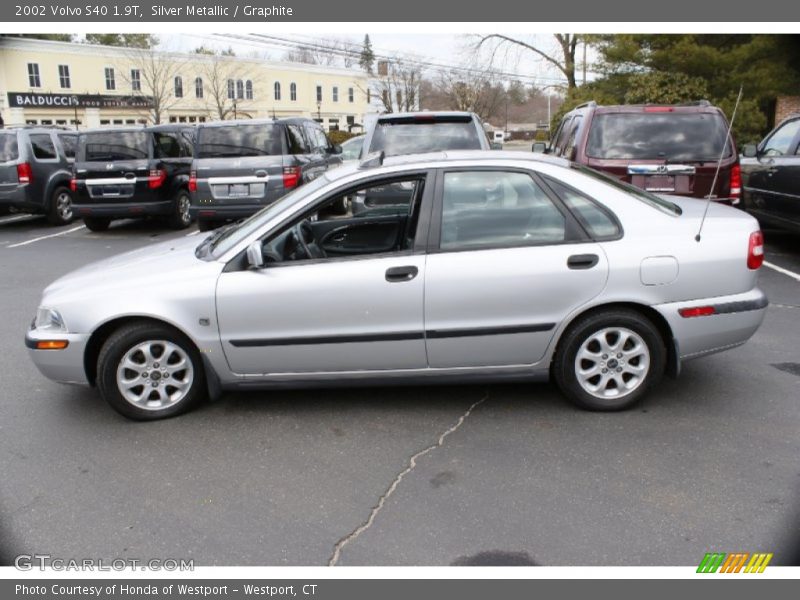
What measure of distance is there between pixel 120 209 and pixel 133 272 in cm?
832

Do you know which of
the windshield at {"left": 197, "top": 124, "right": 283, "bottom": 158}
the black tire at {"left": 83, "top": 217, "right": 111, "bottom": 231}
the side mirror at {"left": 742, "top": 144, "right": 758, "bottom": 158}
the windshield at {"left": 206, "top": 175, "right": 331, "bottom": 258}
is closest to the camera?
the windshield at {"left": 206, "top": 175, "right": 331, "bottom": 258}

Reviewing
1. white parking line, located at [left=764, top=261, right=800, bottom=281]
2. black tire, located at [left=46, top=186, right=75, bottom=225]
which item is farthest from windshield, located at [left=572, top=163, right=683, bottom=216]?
black tire, located at [left=46, top=186, right=75, bottom=225]

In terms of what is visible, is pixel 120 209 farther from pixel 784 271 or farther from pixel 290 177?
pixel 784 271

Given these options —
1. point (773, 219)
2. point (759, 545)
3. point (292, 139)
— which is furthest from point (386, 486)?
point (292, 139)

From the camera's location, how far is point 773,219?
8.73 meters

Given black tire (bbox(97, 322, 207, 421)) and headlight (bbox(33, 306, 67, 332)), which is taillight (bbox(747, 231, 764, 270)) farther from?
headlight (bbox(33, 306, 67, 332))

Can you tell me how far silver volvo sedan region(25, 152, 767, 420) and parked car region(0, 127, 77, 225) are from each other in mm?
9389

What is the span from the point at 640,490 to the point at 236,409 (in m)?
2.46

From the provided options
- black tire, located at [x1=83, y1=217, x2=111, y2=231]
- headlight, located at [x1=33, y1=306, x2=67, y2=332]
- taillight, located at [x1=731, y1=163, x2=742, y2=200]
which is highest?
taillight, located at [x1=731, y1=163, x2=742, y2=200]

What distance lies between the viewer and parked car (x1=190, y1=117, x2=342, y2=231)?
1052 cm

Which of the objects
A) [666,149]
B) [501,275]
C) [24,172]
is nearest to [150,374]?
[501,275]

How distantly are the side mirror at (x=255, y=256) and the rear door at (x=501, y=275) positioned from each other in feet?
3.13

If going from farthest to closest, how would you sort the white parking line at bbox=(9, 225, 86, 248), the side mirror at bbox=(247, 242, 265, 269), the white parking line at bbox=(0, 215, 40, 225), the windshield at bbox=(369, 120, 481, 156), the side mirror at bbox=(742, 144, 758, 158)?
the white parking line at bbox=(0, 215, 40, 225)
the white parking line at bbox=(9, 225, 86, 248)
the side mirror at bbox=(742, 144, 758, 158)
the windshield at bbox=(369, 120, 481, 156)
the side mirror at bbox=(247, 242, 265, 269)

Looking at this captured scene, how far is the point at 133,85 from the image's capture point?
47094 millimetres
